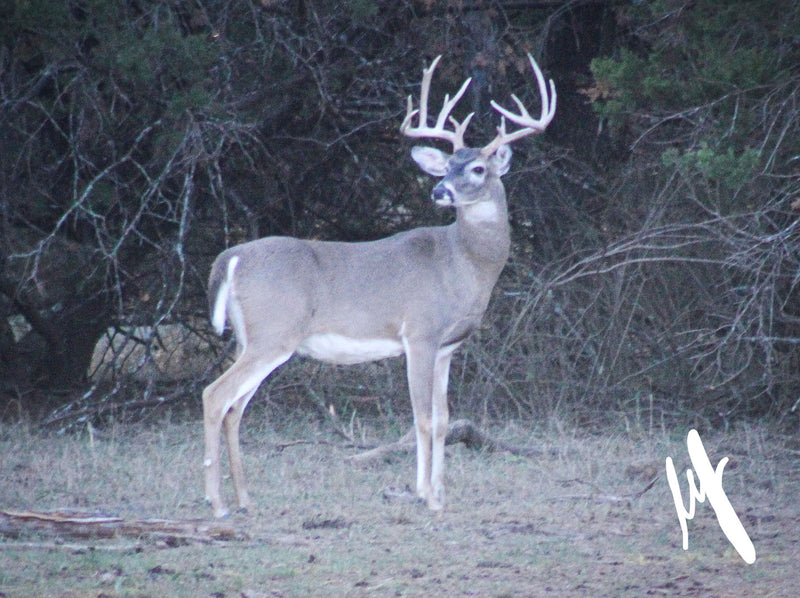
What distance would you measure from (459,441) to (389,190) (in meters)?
3.16

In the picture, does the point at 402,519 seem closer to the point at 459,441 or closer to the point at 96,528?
the point at 96,528

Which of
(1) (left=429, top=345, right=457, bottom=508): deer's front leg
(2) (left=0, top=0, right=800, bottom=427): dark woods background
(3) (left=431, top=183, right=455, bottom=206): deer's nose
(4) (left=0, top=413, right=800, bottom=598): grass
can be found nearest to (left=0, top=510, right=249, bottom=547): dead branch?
(4) (left=0, top=413, right=800, bottom=598): grass

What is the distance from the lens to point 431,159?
7934mm

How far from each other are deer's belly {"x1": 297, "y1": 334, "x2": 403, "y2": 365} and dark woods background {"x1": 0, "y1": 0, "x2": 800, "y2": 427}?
1999mm

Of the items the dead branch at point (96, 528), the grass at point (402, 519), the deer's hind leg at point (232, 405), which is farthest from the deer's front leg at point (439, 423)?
the dead branch at point (96, 528)

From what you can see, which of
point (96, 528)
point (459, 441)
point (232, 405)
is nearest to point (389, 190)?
point (459, 441)

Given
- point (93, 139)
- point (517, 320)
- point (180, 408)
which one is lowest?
point (180, 408)

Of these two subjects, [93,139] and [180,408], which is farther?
[180,408]

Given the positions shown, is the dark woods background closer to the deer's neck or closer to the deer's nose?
the deer's neck

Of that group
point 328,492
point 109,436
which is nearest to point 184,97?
point 109,436

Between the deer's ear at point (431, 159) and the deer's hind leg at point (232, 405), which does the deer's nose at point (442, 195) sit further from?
the deer's hind leg at point (232, 405)

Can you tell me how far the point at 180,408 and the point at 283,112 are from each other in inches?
95.1

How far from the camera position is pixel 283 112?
9.67m

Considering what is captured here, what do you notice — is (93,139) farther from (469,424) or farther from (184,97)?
(469,424)
